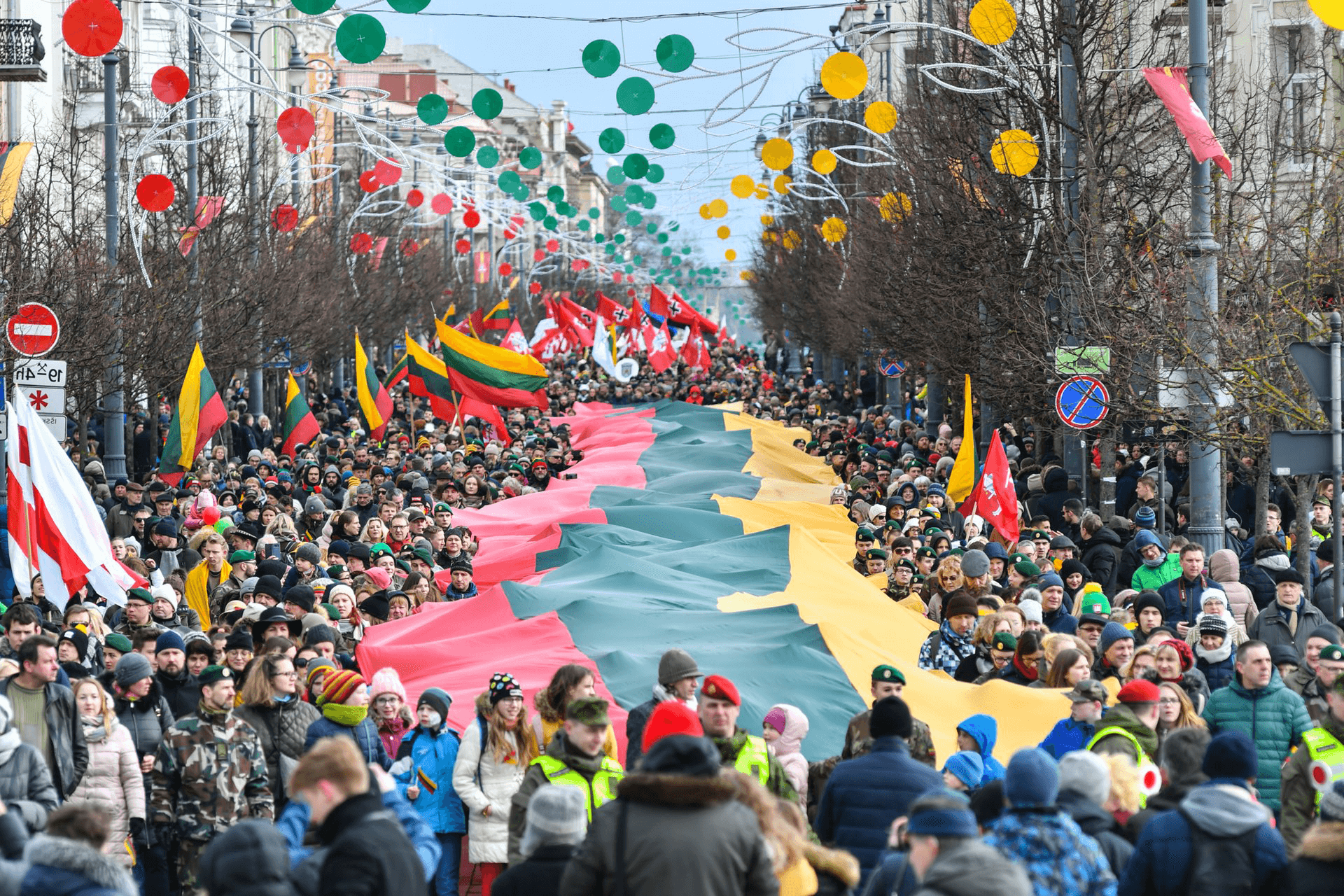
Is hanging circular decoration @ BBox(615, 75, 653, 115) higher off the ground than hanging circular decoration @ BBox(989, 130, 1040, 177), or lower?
higher

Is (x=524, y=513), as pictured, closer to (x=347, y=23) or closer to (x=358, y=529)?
(x=358, y=529)

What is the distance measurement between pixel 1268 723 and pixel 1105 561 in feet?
23.4

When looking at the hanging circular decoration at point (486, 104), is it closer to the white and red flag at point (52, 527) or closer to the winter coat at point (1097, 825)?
the white and red flag at point (52, 527)

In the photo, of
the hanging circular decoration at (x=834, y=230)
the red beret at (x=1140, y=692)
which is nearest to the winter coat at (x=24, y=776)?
the red beret at (x=1140, y=692)

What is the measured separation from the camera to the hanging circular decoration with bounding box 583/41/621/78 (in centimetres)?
1775

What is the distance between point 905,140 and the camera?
1131 inches

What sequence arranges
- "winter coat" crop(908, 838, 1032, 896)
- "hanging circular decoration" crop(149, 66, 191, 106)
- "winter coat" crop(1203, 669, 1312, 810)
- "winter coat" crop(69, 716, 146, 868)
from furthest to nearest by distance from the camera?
"hanging circular decoration" crop(149, 66, 191, 106), "winter coat" crop(1203, 669, 1312, 810), "winter coat" crop(69, 716, 146, 868), "winter coat" crop(908, 838, 1032, 896)

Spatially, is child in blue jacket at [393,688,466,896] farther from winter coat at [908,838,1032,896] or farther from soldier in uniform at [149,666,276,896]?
winter coat at [908,838,1032,896]

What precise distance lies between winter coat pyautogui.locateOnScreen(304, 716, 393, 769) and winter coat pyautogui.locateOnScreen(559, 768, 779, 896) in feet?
9.77

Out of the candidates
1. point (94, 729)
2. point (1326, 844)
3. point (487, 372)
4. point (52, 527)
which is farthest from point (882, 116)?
point (1326, 844)

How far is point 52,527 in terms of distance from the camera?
1286cm

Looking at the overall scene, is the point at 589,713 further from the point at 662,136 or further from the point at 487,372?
the point at 487,372

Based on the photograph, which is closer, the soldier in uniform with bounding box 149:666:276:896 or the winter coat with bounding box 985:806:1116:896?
the winter coat with bounding box 985:806:1116:896

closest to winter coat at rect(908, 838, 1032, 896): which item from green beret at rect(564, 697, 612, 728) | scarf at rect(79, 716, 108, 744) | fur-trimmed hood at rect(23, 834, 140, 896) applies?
green beret at rect(564, 697, 612, 728)
